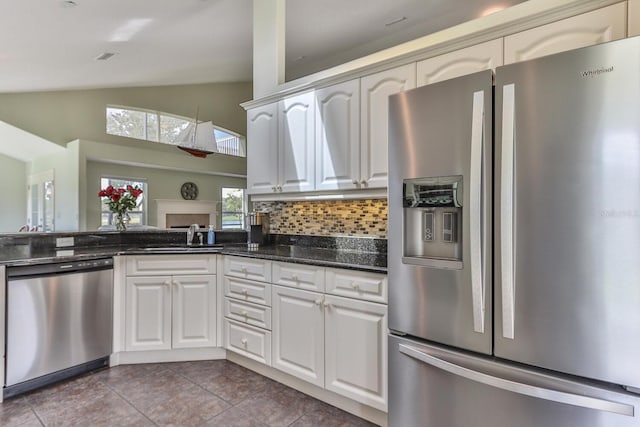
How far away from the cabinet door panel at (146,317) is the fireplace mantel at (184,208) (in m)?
5.01

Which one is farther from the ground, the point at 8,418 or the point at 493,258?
the point at 493,258

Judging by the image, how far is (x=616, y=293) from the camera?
1062 millimetres

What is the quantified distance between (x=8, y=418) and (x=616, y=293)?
121 inches

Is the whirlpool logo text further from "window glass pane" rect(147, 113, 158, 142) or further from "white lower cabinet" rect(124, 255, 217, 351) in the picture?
"window glass pane" rect(147, 113, 158, 142)

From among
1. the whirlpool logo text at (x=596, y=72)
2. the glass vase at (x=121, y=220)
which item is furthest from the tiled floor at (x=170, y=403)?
the whirlpool logo text at (x=596, y=72)

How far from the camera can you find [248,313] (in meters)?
2.57

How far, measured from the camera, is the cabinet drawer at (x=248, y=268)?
2.46 metres

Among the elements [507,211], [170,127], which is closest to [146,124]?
[170,127]

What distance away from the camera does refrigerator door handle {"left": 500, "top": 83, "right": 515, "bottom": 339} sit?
1.24m

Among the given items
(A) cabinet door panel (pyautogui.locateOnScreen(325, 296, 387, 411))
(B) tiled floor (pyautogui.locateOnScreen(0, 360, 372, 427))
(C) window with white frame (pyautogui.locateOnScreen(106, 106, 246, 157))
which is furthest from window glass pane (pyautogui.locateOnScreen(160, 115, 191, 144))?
(A) cabinet door panel (pyautogui.locateOnScreen(325, 296, 387, 411))

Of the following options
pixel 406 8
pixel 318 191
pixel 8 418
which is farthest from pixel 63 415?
pixel 406 8

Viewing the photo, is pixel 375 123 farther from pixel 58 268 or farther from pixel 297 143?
pixel 58 268

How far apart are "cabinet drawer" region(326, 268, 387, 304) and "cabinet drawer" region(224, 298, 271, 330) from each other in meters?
0.62

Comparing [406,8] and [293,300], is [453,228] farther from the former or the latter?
[406,8]
